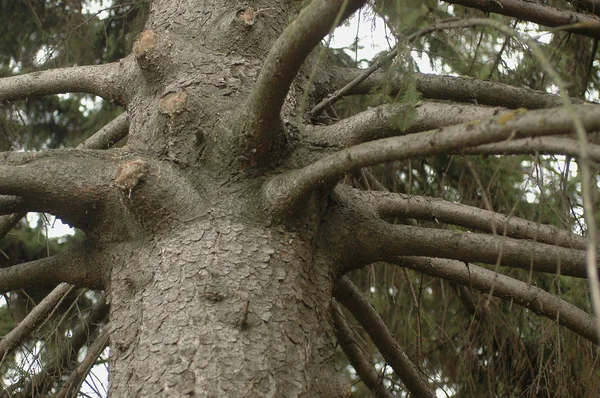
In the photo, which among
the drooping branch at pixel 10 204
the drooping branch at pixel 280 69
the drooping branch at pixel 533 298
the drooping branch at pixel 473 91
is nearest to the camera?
the drooping branch at pixel 280 69

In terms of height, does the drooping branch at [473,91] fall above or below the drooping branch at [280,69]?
above

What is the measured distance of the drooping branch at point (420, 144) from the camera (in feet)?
4.58

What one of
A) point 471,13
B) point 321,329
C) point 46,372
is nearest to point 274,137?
point 321,329

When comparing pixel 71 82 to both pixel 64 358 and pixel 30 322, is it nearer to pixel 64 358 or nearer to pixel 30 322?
pixel 30 322

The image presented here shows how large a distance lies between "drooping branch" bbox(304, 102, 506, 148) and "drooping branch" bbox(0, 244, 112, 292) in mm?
802

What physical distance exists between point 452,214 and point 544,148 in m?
0.95

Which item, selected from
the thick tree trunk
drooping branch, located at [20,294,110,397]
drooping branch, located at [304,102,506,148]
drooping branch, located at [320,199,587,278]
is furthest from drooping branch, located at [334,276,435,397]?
drooping branch, located at [20,294,110,397]

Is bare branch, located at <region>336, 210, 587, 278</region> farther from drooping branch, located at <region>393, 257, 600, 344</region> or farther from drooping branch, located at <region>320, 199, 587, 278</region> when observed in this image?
drooping branch, located at <region>393, 257, 600, 344</region>

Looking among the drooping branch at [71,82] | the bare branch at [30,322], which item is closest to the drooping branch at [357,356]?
the bare branch at [30,322]

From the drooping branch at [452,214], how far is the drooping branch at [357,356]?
54 cm

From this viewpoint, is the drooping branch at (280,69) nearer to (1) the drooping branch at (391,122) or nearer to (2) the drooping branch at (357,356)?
(1) the drooping branch at (391,122)

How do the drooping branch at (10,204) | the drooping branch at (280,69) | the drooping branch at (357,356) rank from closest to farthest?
the drooping branch at (280,69), the drooping branch at (10,204), the drooping branch at (357,356)

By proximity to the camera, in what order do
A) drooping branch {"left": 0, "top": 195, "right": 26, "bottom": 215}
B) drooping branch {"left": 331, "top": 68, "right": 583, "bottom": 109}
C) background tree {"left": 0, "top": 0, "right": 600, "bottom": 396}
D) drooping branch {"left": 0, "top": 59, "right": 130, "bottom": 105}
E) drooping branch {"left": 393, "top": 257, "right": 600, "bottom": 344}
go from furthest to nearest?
drooping branch {"left": 0, "top": 59, "right": 130, "bottom": 105}, drooping branch {"left": 393, "top": 257, "right": 600, "bottom": 344}, drooping branch {"left": 331, "top": 68, "right": 583, "bottom": 109}, drooping branch {"left": 0, "top": 195, "right": 26, "bottom": 215}, background tree {"left": 0, "top": 0, "right": 600, "bottom": 396}

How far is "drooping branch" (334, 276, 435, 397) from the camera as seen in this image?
8.80 feet
